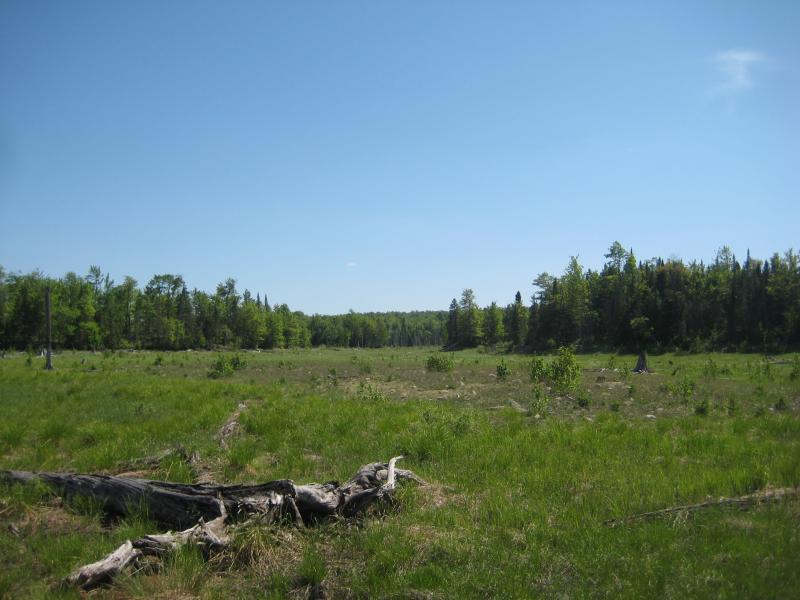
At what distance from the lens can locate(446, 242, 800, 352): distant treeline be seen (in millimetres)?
56094

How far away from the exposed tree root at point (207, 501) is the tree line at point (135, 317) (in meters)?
65.9

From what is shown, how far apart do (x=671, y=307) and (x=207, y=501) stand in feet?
225

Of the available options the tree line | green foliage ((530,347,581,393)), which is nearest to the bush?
green foliage ((530,347,581,393))

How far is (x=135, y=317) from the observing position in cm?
8681

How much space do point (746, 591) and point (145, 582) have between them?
5622mm

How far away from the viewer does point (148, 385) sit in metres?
18.9

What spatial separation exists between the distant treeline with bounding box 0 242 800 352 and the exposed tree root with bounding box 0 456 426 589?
38.0 metres

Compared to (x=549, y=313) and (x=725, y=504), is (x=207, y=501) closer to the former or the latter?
(x=725, y=504)

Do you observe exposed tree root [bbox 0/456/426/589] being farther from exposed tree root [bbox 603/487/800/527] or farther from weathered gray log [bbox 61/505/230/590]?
exposed tree root [bbox 603/487/800/527]

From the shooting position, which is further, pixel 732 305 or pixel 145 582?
A: pixel 732 305

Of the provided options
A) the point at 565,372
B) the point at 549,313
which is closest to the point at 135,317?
the point at 549,313

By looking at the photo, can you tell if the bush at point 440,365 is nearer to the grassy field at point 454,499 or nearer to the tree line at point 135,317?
the grassy field at point 454,499

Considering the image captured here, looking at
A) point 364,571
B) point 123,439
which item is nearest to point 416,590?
point 364,571

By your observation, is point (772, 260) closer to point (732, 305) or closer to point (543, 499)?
point (732, 305)
